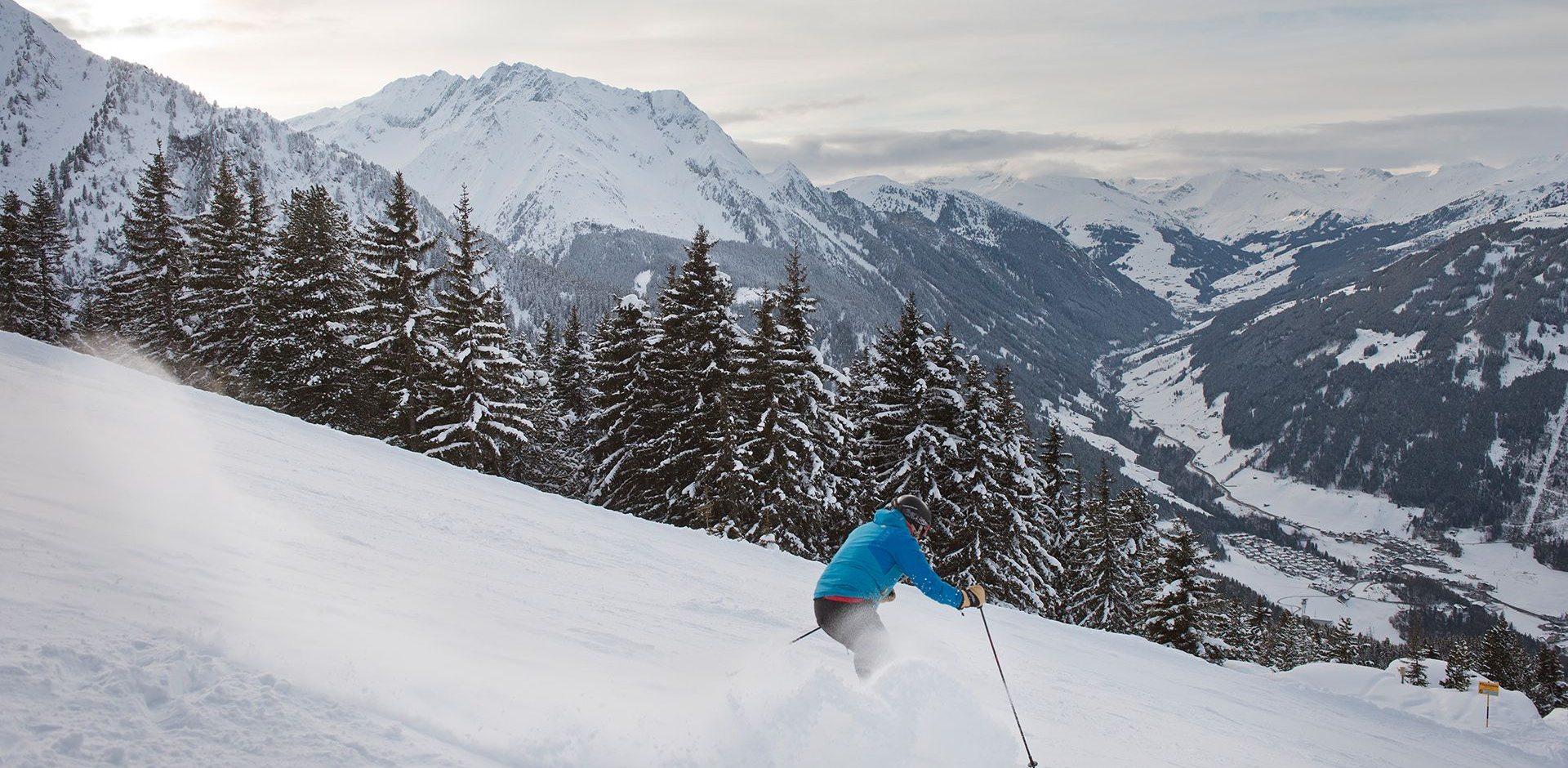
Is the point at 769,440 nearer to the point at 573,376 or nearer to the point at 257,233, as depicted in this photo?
the point at 573,376

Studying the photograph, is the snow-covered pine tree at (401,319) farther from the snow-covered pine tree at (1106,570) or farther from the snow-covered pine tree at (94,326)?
the snow-covered pine tree at (1106,570)

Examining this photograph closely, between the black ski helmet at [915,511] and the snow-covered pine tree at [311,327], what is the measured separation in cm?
2604

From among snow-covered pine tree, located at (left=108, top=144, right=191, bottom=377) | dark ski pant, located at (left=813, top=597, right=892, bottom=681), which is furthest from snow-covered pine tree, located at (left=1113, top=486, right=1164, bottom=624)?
snow-covered pine tree, located at (left=108, top=144, right=191, bottom=377)

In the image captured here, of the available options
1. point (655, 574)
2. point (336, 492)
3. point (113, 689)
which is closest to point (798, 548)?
point (655, 574)

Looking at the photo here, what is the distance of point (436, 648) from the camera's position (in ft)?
17.9

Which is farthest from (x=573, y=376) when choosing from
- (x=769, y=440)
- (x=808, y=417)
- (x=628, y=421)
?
(x=769, y=440)

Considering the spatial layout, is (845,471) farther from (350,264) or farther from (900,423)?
(350,264)

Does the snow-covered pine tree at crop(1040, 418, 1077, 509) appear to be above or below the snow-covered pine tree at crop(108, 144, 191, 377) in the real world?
below

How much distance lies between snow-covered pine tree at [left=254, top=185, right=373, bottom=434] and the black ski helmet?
2604 centimetres

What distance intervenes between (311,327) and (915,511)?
1134 inches

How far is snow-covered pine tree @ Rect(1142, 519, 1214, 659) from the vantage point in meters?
31.9

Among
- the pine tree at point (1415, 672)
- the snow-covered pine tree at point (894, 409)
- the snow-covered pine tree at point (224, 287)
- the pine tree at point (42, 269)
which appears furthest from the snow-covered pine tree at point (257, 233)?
the pine tree at point (1415, 672)

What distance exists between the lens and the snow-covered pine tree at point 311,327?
27.3 metres

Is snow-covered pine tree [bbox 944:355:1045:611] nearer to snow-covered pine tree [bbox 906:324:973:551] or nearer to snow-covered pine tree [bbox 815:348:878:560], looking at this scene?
snow-covered pine tree [bbox 906:324:973:551]
